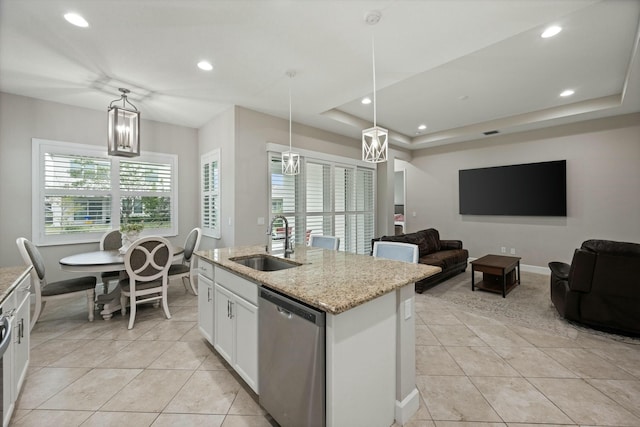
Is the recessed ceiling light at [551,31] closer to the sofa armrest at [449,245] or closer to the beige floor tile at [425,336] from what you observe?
the beige floor tile at [425,336]

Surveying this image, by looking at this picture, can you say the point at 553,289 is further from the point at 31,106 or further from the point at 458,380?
the point at 31,106

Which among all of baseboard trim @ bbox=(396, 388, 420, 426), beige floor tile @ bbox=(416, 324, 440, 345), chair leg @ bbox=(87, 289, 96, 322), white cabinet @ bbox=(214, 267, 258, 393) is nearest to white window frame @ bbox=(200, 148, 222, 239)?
chair leg @ bbox=(87, 289, 96, 322)

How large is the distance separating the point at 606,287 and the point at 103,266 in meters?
5.19

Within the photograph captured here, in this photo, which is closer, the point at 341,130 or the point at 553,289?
the point at 553,289

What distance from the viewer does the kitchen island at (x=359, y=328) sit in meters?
1.27

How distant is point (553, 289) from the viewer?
10.6 feet

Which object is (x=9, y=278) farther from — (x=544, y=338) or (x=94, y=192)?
(x=544, y=338)

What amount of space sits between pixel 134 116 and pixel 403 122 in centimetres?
454

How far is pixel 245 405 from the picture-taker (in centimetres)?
179

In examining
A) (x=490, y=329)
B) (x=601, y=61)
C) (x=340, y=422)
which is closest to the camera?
(x=340, y=422)

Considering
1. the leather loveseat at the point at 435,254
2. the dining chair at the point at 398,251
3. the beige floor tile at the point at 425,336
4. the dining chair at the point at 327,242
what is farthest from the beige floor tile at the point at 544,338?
the dining chair at the point at 327,242

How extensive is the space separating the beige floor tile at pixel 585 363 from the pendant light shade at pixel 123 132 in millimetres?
4674

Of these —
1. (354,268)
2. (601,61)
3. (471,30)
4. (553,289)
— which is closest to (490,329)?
(553,289)

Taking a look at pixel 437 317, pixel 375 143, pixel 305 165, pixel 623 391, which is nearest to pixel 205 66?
pixel 375 143
